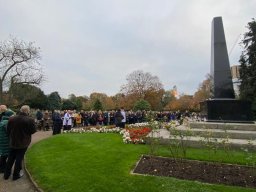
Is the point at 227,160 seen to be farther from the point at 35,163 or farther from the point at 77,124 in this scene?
the point at 77,124

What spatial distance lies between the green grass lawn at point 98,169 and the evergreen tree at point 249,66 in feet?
59.5

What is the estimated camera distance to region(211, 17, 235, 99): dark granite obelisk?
15230 mm

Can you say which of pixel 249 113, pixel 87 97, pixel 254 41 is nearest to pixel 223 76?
pixel 249 113

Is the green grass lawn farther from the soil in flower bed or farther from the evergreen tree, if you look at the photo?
the evergreen tree

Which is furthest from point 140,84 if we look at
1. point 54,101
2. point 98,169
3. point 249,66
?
point 98,169

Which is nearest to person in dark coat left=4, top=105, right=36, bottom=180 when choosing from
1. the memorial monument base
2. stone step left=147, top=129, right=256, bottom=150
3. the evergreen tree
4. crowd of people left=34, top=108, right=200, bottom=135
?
stone step left=147, top=129, right=256, bottom=150

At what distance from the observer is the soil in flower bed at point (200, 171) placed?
7020 millimetres

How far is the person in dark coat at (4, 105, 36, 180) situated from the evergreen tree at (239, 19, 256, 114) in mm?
22160

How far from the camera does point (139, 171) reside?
7816mm

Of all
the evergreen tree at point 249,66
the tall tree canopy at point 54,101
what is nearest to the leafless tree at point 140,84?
the tall tree canopy at point 54,101

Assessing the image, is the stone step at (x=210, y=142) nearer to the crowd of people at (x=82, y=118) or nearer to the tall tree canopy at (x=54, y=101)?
the crowd of people at (x=82, y=118)

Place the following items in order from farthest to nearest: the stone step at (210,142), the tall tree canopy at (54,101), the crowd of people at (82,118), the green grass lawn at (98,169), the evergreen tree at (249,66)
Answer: the tall tree canopy at (54,101) → the evergreen tree at (249,66) → the crowd of people at (82,118) → the stone step at (210,142) → the green grass lawn at (98,169)

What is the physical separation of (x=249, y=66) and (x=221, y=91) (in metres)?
15.6

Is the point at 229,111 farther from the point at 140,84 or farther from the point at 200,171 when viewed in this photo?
the point at 140,84
